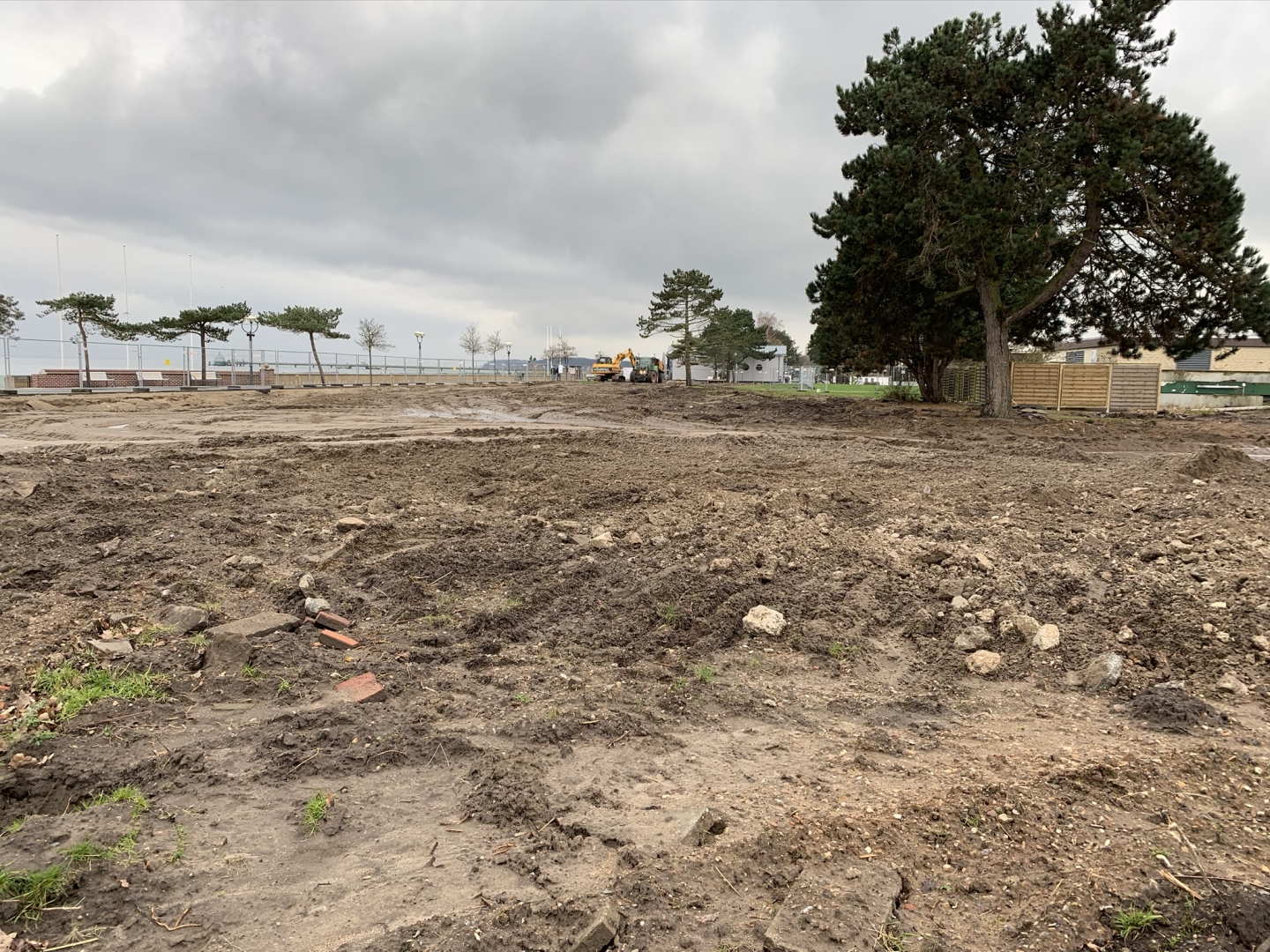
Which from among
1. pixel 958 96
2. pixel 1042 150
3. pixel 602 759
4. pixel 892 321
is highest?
pixel 958 96

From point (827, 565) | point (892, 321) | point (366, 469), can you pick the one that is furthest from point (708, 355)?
point (827, 565)

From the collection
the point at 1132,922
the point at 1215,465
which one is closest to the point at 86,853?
the point at 1132,922

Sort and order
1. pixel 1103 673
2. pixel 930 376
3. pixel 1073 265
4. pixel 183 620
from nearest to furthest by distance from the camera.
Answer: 1. pixel 1103 673
2. pixel 183 620
3. pixel 1073 265
4. pixel 930 376

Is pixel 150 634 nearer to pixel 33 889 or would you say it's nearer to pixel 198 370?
pixel 33 889

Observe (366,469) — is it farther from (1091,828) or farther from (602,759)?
(1091,828)

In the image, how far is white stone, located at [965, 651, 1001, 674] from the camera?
4.71 metres

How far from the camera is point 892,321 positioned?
25391mm

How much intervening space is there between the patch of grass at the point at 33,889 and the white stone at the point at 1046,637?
5.25 m

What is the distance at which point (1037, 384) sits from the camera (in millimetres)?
29578

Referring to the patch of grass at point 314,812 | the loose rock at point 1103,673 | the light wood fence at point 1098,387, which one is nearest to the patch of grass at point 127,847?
the patch of grass at point 314,812

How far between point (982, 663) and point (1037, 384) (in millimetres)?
28936

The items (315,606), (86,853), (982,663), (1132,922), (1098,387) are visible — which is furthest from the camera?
(1098,387)

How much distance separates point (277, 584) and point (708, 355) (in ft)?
199

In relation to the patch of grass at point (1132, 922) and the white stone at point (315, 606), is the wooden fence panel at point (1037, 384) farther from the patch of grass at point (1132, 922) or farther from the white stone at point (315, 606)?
the patch of grass at point (1132, 922)
